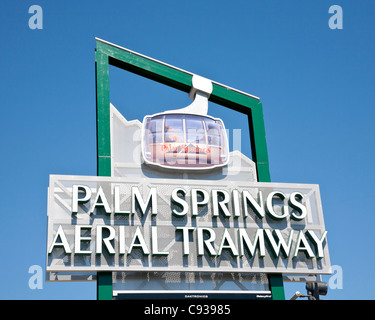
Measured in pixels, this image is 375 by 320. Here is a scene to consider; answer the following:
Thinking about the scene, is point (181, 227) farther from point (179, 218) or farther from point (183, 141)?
point (183, 141)

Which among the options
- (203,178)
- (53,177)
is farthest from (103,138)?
(203,178)

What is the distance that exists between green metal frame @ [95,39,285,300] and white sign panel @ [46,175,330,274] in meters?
0.52

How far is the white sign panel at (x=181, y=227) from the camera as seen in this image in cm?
1409

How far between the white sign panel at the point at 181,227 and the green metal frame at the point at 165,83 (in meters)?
0.52

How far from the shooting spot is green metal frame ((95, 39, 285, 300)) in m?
15.2

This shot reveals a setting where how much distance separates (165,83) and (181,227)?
4.00 metres

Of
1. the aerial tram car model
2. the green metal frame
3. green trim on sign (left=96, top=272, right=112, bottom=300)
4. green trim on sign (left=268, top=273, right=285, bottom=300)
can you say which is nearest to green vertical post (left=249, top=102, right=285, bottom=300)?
the green metal frame

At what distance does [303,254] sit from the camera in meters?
15.2

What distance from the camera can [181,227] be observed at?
14695 millimetres

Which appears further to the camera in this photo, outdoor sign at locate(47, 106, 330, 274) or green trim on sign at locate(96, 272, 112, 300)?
outdoor sign at locate(47, 106, 330, 274)

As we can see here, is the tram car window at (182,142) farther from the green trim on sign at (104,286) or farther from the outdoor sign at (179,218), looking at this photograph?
the green trim on sign at (104,286)

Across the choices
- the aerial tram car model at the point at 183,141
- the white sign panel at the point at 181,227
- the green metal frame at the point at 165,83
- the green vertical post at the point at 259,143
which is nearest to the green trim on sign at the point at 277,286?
the green metal frame at the point at 165,83

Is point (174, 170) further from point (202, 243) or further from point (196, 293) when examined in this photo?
point (196, 293)

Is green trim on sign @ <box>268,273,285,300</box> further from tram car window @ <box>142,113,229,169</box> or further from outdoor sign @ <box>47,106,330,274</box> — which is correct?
tram car window @ <box>142,113,229,169</box>
